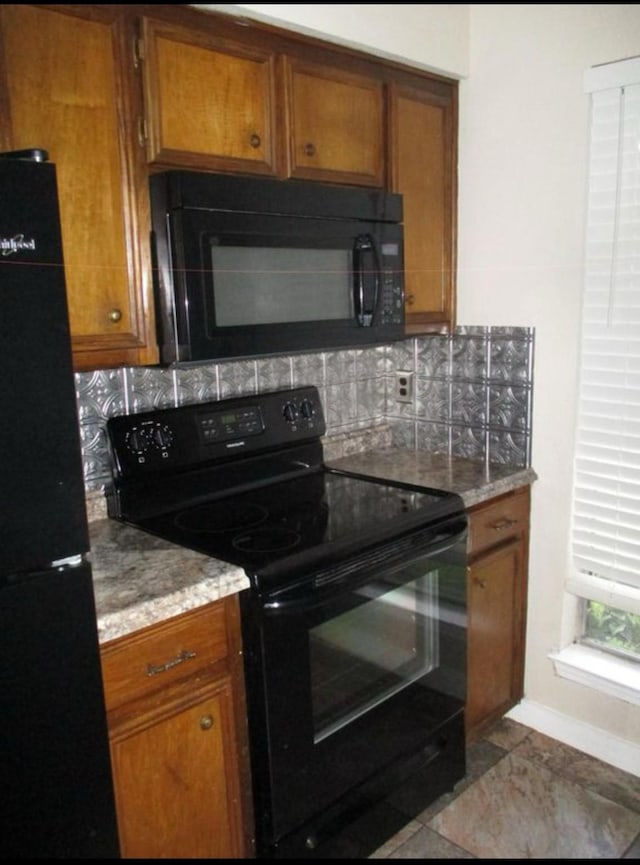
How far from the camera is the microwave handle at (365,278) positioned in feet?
6.04

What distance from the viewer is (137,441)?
181 centimetres

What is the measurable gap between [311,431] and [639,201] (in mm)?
1107

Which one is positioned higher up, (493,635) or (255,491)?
(255,491)

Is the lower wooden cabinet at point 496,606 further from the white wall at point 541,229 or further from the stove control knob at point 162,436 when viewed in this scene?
the stove control knob at point 162,436

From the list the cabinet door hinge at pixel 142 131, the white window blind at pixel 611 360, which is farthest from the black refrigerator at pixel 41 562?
the white window blind at pixel 611 360

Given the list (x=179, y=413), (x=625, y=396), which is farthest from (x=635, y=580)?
(x=179, y=413)

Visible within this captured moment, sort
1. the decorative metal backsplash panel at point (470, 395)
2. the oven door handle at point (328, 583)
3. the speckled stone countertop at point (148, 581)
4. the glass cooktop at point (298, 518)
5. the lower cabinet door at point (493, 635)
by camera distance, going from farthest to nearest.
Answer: the decorative metal backsplash panel at point (470, 395) < the lower cabinet door at point (493, 635) < the glass cooktop at point (298, 518) < the oven door handle at point (328, 583) < the speckled stone countertop at point (148, 581)

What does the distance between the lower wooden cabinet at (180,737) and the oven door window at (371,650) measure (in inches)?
7.8

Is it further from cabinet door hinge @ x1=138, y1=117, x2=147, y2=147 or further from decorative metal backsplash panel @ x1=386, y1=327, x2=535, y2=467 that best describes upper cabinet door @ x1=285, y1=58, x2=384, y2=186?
decorative metal backsplash panel @ x1=386, y1=327, x2=535, y2=467

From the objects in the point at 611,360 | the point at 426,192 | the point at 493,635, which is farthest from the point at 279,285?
the point at 493,635

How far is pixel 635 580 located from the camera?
201 centimetres

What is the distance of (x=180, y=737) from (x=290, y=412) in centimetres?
100

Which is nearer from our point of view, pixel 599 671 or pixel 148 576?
pixel 148 576

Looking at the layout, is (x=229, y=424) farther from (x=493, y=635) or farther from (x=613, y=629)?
(x=613, y=629)
